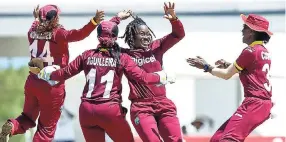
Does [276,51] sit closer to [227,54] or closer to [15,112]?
[227,54]

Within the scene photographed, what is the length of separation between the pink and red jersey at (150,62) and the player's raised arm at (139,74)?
26 cm

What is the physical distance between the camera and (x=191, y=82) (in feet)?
44.0

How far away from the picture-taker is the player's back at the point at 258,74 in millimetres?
8516

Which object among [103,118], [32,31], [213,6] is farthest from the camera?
[213,6]

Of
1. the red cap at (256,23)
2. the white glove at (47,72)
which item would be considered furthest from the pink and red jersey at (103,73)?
the red cap at (256,23)

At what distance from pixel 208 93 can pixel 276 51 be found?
1.21 m

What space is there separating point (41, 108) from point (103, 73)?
1236 mm

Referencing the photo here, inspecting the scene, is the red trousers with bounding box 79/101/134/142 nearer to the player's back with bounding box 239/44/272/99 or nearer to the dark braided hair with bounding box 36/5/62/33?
the dark braided hair with bounding box 36/5/62/33

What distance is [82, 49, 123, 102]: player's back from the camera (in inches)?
345

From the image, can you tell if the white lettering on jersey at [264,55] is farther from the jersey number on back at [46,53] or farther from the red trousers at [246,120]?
the jersey number on back at [46,53]

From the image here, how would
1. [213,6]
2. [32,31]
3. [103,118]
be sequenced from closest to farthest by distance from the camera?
[103,118]
[32,31]
[213,6]

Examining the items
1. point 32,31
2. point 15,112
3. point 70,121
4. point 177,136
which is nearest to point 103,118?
point 177,136

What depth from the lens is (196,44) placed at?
1343 cm

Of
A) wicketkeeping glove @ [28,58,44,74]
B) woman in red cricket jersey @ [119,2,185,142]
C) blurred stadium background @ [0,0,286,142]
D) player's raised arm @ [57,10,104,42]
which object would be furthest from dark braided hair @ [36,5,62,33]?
blurred stadium background @ [0,0,286,142]
